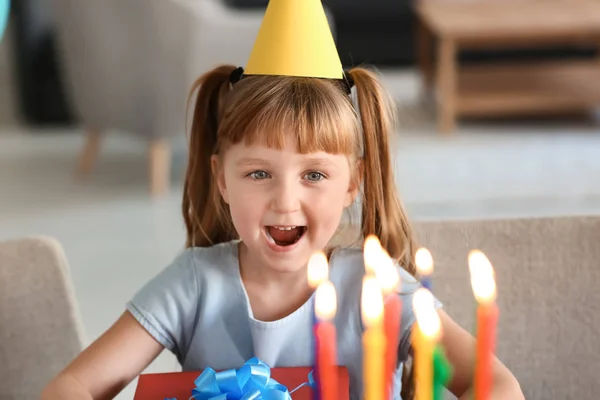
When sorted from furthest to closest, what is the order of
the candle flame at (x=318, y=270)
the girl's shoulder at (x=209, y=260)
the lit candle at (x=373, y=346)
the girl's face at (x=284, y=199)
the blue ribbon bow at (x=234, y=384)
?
the girl's shoulder at (x=209, y=260) < the girl's face at (x=284, y=199) < the blue ribbon bow at (x=234, y=384) < the candle flame at (x=318, y=270) < the lit candle at (x=373, y=346)

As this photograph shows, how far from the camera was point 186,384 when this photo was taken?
96cm

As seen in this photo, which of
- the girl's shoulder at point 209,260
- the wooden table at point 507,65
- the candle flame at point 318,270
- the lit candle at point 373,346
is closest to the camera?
the lit candle at point 373,346

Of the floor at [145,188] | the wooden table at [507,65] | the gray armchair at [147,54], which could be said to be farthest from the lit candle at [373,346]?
the wooden table at [507,65]

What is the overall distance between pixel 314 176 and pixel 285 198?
62 mm

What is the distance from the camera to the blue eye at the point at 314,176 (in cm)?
103

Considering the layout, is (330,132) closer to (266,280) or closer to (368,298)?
(266,280)

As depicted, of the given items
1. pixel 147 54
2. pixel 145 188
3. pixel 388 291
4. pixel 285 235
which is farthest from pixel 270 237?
pixel 145 188

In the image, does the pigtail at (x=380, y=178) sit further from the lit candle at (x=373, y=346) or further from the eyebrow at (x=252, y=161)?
the lit candle at (x=373, y=346)

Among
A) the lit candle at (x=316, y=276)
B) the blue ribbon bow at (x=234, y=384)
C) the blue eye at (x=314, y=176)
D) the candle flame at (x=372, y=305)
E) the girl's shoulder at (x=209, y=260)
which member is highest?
the blue eye at (x=314, y=176)

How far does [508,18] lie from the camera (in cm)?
394

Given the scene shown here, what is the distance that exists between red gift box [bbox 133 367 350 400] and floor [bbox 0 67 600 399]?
4.68 ft

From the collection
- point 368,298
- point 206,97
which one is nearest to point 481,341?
point 368,298

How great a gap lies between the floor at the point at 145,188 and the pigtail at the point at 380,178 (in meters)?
1.39

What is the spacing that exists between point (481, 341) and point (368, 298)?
0.09 m
